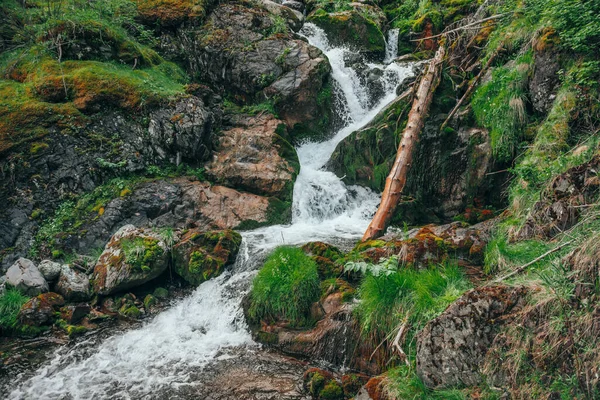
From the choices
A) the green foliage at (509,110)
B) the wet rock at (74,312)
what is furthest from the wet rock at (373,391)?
the green foliage at (509,110)

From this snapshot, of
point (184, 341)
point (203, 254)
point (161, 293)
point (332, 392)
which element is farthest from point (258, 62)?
point (332, 392)

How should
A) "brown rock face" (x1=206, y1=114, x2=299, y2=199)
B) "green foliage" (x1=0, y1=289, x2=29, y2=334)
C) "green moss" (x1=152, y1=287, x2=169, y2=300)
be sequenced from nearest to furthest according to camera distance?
"green foliage" (x1=0, y1=289, x2=29, y2=334)
"green moss" (x1=152, y1=287, x2=169, y2=300)
"brown rock face" (x1=206, y1=114, x2=299, y2=199)

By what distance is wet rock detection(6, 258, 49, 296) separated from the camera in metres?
7.41

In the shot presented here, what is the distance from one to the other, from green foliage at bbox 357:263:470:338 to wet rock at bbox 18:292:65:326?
5.60 m

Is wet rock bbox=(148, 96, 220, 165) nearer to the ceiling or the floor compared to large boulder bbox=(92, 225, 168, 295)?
nearer to the ceiling

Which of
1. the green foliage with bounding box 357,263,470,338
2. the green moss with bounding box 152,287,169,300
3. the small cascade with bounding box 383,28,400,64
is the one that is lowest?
the green moss with bounding box 152,287,169,300

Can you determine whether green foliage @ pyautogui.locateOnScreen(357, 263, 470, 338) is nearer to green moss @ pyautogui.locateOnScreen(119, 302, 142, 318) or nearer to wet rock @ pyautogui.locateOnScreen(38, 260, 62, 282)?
green moss @ pyautogui.locateOnScreen(119, 302, 142, 318)

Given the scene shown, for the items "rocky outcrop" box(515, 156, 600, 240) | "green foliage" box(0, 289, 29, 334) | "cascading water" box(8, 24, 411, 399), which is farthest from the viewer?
"green foliage" box(0, 289, 29, 334)

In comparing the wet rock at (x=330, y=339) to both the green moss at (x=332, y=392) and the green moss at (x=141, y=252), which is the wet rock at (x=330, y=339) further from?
the green moss at (x=141, y=252)

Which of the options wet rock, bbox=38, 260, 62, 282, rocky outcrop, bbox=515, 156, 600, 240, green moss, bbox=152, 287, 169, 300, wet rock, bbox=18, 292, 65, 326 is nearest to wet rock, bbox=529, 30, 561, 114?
rocky outcrop, bbox=515, 156, 600, 240

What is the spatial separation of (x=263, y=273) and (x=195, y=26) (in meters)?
12.8

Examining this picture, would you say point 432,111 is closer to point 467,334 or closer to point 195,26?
point 467,334

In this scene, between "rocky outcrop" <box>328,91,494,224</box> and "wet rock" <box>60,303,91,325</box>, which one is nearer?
"wet rock" <box>60,303,91,325</box>

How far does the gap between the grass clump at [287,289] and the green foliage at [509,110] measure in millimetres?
4712
